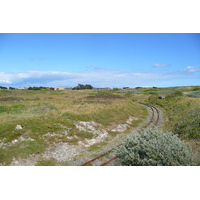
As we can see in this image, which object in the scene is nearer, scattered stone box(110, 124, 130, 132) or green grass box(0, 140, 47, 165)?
green grass box(0, 140, 47, 165)

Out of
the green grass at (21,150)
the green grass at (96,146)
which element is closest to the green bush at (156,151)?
the green grass at (96,146)

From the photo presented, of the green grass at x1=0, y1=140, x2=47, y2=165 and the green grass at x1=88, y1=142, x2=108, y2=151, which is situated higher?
the green grass at x1=0, y1=140, x2=47, y2=165

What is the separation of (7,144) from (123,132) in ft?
37.1

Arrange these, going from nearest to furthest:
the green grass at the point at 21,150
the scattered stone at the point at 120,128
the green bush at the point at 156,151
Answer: the green bush at the point at 156,151
the green grass at the point at 21,150
the scattered stone at the point at 120,128

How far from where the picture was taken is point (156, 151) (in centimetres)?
745

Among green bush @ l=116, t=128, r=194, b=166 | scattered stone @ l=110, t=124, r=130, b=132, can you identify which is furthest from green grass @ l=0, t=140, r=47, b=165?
scattered stone @ l=110, t=124, r=130, b=132

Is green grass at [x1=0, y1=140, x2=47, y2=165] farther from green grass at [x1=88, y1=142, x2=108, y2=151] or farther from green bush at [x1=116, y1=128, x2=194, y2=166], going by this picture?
green bush at [x1=116, y1=128, x2=194, y2=166]

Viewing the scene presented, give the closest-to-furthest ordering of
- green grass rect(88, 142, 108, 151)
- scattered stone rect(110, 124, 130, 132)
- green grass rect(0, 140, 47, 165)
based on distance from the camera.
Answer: green grass rect(0, 140, 47, 165), green grass rect(88, 142, 108, 151), scattered stone rect(110, 124, 130, 132)

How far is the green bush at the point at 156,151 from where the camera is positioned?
6.85 m

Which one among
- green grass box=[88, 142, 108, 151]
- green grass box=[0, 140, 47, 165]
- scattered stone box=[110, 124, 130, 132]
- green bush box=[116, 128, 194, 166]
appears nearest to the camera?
green bush box=[116, 128, 194, 166]

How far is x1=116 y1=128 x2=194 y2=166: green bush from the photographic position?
6852 millimetres

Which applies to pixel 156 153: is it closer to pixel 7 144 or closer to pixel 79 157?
pixel 79 157

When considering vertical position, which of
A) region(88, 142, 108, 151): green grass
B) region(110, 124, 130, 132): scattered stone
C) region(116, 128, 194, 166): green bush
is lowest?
region(88, 142, 108, 151): green grass

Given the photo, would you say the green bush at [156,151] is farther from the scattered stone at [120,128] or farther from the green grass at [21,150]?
the scattered stone at [120,128]
